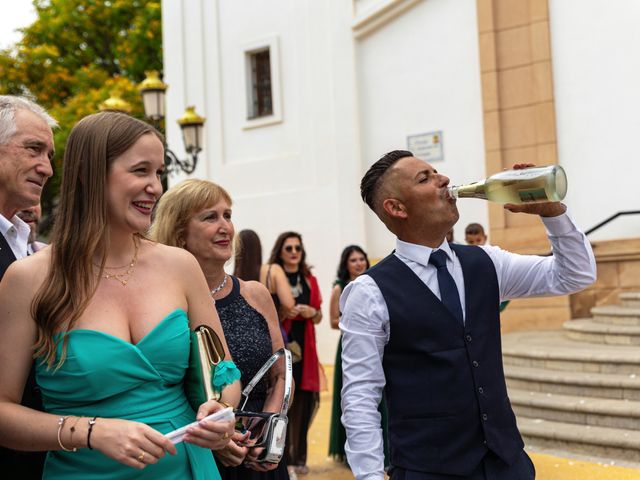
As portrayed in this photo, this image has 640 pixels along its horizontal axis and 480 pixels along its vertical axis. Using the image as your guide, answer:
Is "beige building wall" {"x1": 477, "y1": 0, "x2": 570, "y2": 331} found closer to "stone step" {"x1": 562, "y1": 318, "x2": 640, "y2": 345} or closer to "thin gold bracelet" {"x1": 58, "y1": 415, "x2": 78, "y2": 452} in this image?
"stone step" {"x1": 562, "y1": 318, "x2": 640, "y2": 345}

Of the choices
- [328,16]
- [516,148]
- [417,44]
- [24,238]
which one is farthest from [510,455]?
[328,16]

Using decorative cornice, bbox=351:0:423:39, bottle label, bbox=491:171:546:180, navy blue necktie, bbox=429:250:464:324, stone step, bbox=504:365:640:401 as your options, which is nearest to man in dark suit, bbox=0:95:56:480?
navy blue necktie, bbox=429:250:464:324

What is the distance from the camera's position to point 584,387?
873 cm

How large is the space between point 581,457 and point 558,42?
720 cm

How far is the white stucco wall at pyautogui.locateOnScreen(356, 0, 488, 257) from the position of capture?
13.9 meters

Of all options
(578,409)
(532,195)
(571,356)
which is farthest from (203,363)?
(571,356)

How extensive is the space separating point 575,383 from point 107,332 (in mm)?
7143

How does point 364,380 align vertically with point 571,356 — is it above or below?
above

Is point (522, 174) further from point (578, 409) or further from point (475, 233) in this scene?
point (475, 233)

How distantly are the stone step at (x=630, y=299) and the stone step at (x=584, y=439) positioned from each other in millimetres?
3312

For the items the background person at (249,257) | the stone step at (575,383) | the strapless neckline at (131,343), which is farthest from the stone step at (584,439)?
the strapless neckline at (131,343)

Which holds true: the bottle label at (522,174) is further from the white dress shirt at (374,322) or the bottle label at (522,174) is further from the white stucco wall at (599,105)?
the white stucco wall at (599,105)

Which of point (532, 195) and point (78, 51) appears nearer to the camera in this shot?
point (532, 195)

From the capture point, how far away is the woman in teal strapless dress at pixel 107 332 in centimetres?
235
